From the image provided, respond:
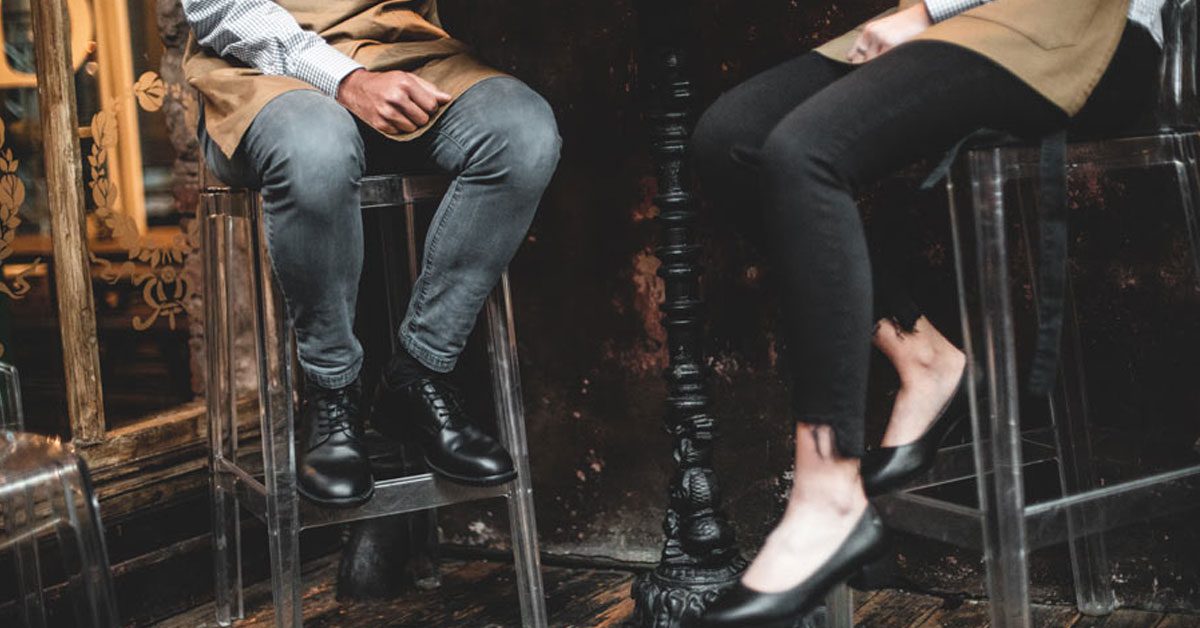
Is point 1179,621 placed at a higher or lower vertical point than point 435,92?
lower

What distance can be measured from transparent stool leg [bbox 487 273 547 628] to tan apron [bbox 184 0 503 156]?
1.03 ft

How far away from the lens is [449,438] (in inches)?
68.9

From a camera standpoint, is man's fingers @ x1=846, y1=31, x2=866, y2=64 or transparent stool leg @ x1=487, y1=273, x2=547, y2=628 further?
transparent stool leg @ x1=487, y1=273, x2=547, y2=628

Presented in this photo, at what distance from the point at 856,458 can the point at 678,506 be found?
509 millimetres

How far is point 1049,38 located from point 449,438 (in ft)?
3.11

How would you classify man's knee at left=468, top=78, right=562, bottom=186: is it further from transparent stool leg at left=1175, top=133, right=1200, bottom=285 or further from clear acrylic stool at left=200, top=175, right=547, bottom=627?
transparent stool leg at left=1175, top=133, right=1200, bottom=285

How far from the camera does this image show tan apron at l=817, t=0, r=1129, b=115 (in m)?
1.38

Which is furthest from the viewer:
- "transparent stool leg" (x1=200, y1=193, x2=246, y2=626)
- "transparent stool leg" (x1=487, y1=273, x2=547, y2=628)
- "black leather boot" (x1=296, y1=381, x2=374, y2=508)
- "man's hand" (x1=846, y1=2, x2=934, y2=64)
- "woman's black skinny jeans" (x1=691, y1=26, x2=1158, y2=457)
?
"transparent stool leg" (x1=200, y1=193, x2=246, y2=626)

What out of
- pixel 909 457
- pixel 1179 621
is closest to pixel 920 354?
pixel 909 457

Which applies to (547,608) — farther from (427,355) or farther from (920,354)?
(920,354)

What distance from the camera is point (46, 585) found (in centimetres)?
208

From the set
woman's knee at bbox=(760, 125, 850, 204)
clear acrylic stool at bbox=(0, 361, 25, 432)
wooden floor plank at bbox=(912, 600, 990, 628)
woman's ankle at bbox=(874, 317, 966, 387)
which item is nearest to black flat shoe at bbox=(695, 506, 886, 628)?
woman's ankle at bbox=(874, 317, 966, 387)

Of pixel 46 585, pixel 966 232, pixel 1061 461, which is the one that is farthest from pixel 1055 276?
pixel 46 585

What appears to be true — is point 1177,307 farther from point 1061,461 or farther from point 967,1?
point 967,1
